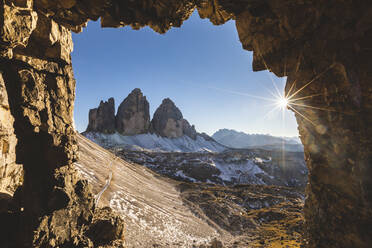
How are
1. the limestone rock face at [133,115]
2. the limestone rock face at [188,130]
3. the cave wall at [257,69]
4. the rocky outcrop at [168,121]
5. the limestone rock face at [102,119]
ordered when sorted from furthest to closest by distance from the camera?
the limestone rock face at [188,130] → the rocky outcrop at [168,121] → the limestone rock face at [133,115] → the limestone rock face at [102,119] → the cave wall at [257,69]

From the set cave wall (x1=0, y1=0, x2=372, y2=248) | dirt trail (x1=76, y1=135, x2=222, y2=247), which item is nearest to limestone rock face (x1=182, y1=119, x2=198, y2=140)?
dirt trail (x1=76, y1=135, x2=222, y2=247)

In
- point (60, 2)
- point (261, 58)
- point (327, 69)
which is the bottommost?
point (327, 69)

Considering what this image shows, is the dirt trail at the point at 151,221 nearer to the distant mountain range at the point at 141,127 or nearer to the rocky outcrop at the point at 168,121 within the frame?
the distant mountain range at the point at 141,127

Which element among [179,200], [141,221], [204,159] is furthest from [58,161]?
[204,159]

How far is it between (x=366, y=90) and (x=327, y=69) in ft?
4.11

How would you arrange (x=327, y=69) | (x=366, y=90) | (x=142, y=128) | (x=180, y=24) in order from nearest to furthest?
(x=366, y=90)
(x=327, y=69)
(x=180, y=24)
(x=142, y=128)

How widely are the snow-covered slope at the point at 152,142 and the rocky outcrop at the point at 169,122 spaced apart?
499 centimetres

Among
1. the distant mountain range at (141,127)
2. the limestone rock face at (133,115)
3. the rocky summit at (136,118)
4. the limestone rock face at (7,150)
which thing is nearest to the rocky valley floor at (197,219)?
the limestone rock face at (7,150)

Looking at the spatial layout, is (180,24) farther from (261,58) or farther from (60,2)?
(60,2)

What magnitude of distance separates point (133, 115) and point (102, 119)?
21353 mm

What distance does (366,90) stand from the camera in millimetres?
5113

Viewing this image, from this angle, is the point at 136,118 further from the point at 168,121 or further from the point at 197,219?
the point at 197,219

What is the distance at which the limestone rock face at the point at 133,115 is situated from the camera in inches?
4734

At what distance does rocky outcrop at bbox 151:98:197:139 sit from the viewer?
442 feet
